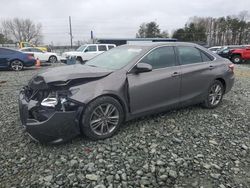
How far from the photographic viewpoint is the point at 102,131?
3645 millimetres

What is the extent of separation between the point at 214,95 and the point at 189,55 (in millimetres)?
1107

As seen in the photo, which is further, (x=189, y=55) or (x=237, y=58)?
(x=237, y=58)

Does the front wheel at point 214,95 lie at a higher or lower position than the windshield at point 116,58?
lower

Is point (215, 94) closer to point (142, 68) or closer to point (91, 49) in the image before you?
point (142, 68)

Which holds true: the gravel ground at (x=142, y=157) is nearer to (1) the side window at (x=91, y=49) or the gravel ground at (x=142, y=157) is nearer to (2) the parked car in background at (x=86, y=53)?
(2) the parked car in background at (x=86, y=53)

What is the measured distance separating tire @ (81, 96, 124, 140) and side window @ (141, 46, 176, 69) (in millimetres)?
1014

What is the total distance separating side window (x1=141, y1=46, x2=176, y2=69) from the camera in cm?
420

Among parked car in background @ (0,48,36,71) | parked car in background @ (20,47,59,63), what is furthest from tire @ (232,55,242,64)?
parked car in background @ (0,48,36,71)

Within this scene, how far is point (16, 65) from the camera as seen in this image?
1351cm

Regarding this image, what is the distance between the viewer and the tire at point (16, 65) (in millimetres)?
13375

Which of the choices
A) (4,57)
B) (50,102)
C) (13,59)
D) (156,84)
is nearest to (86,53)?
(13,59)

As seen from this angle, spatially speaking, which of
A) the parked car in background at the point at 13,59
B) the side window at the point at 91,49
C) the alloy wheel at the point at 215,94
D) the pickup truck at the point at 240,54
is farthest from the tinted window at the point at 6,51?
the pickup truck at the point at 240,54

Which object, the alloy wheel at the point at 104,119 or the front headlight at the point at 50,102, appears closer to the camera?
the front headlight at the point at 50,102

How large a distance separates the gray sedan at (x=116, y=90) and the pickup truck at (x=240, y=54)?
16.9 metres
